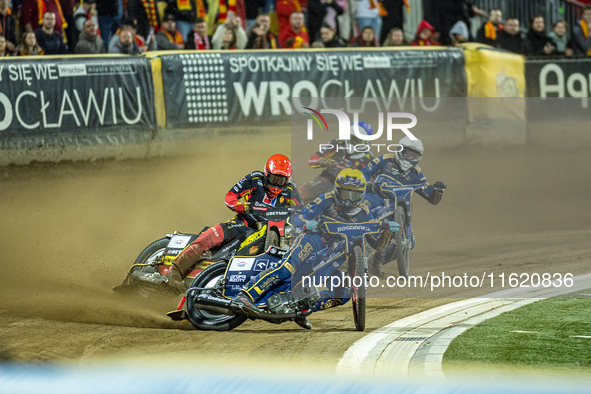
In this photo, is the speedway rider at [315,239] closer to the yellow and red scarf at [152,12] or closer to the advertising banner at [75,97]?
the advertising banner at [75,97]

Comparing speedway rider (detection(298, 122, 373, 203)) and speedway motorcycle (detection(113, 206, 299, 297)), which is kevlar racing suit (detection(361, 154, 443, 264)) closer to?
speedway rider (detection(298, 122, 373, 203))

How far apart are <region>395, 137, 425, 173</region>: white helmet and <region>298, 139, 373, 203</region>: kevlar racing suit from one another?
0.78m

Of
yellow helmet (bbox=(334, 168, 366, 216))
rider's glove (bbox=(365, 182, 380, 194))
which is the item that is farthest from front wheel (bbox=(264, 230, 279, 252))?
rider's glove (bbox=(365, 182, 380, 194))

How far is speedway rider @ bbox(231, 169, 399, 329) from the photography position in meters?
8.08

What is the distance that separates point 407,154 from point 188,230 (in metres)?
4.15

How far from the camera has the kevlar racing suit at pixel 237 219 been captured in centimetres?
936

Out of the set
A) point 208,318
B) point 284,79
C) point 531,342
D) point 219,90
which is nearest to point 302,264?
point 208,318

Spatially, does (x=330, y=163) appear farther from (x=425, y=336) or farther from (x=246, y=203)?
(x=425, y=336)

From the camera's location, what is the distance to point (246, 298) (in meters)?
8.01

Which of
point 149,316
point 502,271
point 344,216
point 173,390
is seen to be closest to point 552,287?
point 502,271

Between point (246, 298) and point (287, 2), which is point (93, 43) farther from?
point (246, 298)

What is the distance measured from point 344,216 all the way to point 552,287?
116 inches

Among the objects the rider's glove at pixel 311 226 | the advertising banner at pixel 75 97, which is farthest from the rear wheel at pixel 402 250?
the advertising banner at pixel 75 97

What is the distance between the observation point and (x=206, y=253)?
9.57 meters
